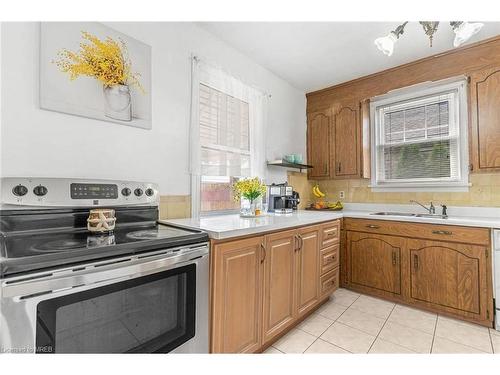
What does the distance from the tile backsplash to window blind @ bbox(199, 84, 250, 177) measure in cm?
151

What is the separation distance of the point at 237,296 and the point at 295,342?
0.74 meters

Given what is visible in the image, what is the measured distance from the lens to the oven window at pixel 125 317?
90 centimetres

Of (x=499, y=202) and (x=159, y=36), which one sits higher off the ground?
(x=159, y=36)

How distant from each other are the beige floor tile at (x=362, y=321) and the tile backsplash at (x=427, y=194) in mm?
1408

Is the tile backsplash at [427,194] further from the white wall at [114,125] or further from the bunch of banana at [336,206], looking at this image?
the white wall at [114,125]

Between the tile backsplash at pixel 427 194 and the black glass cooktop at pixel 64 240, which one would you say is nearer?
the black glass cooktop at pixel 64 240

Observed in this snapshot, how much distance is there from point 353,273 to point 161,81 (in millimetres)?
2683

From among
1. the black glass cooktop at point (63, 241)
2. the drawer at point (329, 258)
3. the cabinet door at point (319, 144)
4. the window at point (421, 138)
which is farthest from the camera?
the cabinet door at point (319, 144)

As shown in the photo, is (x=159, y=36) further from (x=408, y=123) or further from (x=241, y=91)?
(x=408, y=123)

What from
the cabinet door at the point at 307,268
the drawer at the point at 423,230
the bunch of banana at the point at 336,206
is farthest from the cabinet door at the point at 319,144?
the cabinet door at the point at 307,268

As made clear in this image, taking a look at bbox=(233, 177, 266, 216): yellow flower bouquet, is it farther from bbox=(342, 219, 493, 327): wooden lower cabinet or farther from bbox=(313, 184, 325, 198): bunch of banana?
bbox=(313, 184, 325, 198): bunch of banana

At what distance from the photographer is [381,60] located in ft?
8.76

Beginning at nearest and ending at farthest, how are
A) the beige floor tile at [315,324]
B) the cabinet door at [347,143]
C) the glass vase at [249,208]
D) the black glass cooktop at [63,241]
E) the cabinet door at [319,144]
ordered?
the black glass cooktop at [63,241], the beige floor tile at [315,324], the glass vase at [249,208], the cabinet door at [347,143], the cabinet door at [319,144]
